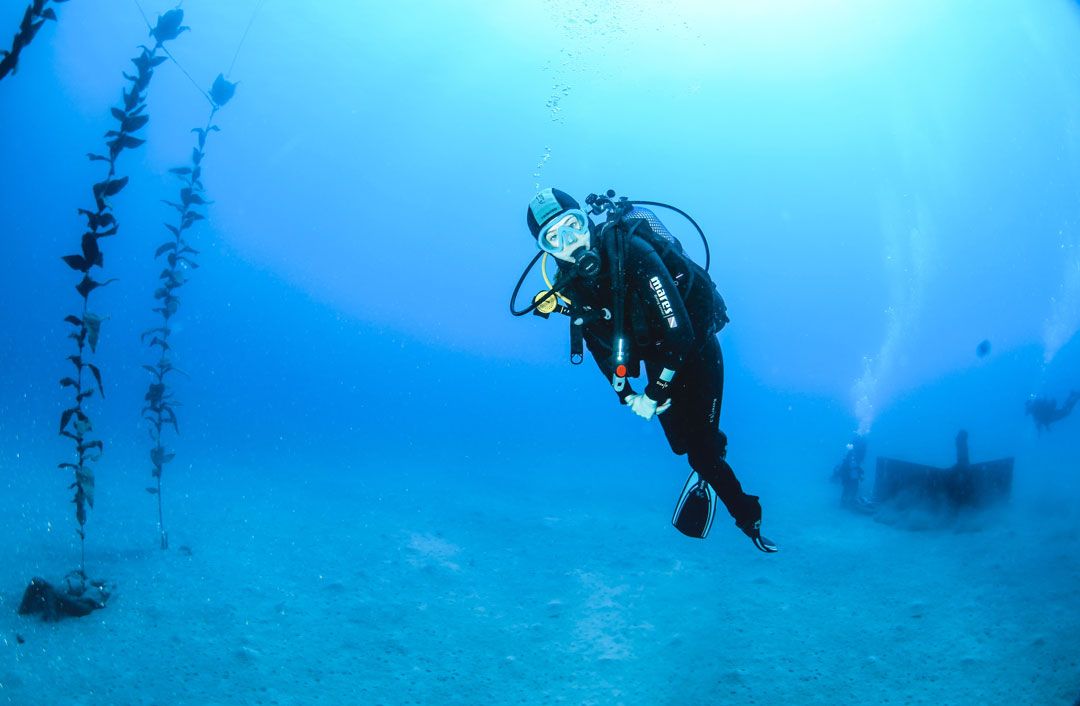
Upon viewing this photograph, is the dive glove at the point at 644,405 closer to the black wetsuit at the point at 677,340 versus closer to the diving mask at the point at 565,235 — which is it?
the black wetsuit at the point at 677,340

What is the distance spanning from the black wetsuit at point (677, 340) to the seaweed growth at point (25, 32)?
3.19m

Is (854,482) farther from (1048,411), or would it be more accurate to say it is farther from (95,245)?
(95,245)

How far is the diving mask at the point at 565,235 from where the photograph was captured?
3469mm

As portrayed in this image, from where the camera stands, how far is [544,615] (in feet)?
20.2

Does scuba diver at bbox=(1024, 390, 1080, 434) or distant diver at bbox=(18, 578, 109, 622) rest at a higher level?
scuba diver at bbox=(1024, 390, 1080, 434)

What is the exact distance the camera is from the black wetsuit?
3.42 m

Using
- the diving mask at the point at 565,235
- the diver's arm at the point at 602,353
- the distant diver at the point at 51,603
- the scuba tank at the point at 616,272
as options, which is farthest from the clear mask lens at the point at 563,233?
the distant diver at the point at 51,603

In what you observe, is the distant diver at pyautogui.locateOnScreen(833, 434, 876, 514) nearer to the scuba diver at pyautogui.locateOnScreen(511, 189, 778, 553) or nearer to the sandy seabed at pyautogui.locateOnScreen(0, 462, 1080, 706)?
the sandy seabed at pyautogui.locateOnScreen(0, 462, 1080, 706)

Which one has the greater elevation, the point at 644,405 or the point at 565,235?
the point at 565,235

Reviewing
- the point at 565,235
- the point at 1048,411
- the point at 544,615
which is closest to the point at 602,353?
the point at 565,235

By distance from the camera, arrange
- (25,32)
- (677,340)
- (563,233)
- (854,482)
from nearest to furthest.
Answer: (25,32) < (677,340) < (563,233) < (854,482)

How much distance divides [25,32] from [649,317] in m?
3.96

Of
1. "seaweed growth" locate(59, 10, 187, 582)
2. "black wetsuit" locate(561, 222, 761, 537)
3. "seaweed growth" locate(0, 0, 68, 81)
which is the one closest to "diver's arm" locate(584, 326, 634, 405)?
"black wetsuit" locate(561, 222, 761, 537)

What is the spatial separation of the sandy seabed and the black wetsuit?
2.04 metres
